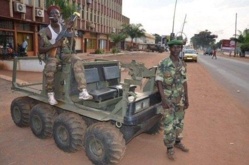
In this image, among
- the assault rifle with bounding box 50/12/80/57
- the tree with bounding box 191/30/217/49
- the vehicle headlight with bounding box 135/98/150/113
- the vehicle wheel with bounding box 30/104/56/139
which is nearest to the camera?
the vehicle headlight with bounding box 135/98/150/113

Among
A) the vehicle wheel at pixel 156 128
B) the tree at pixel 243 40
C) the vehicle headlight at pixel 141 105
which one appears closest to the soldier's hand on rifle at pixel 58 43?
the vehicle headlight at pixel 141 105

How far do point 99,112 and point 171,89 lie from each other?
1190mm

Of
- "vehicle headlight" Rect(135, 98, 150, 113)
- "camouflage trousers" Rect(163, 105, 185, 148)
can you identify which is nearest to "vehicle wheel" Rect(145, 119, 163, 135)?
"camouflage trousers" Rect(163, 105, 185, 148)

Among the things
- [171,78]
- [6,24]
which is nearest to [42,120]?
[171,78]

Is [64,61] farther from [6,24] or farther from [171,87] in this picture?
[6,24]

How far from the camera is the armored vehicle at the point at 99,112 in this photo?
386 cm

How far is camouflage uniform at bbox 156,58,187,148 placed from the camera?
4.12m

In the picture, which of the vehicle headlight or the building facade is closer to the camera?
the vehicle headlight

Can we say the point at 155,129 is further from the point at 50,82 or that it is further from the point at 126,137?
the point at 50,82

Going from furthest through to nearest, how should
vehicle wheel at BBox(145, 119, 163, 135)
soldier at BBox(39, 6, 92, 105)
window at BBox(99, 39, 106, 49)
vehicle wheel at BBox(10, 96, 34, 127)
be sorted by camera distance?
window at BBox(99, 39, 106, 49) < vehicle wheel at BBox(10, 96, 34, 127) < vehicle wheel at BBox(145, 119, 163, 135) < soldier at BBox(39, 6, 92, 105)

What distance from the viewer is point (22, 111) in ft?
17.8

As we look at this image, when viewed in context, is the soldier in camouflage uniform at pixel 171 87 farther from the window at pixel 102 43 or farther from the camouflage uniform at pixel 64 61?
the window at pixel 102 43

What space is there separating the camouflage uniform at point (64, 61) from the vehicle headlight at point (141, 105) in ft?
3.01

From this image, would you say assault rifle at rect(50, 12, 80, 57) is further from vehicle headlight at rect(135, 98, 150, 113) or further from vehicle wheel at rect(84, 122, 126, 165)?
vehicle headlight at rect(135, 98, 150, 113)
